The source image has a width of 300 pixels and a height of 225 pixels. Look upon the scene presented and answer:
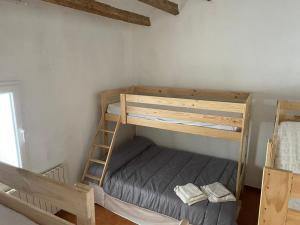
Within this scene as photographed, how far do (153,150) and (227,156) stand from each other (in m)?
1.14

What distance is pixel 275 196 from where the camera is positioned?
112 cm

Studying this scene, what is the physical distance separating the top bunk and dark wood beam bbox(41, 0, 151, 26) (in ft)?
3.30

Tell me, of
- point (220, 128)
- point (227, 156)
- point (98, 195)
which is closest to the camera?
point (220, 128)

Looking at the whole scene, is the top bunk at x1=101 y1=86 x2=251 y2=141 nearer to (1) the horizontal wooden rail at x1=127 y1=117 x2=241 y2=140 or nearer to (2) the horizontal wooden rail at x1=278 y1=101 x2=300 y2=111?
(1) the horizontal wooden rail at x1=127 y1=117 x2=241 y2=140

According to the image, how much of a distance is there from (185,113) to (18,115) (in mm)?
1756

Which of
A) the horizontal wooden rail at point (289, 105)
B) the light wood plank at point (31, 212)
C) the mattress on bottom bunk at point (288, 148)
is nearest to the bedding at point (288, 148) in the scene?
the mattress on bottom bunk at point (288, 148)

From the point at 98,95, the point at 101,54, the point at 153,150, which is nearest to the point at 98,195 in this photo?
the point at 153,150

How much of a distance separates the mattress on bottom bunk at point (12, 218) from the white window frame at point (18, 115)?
1.18m

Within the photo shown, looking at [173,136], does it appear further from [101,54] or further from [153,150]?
[101,54]

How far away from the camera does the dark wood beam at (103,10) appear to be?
2.22 m

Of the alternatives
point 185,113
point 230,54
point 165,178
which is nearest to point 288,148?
point 185,113

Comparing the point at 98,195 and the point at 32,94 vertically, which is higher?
the point at 32,94

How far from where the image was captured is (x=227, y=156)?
11.0 ft

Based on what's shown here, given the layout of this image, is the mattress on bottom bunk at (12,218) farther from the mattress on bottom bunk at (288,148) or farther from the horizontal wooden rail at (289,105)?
the horizontal wooden rail at (289,105)
